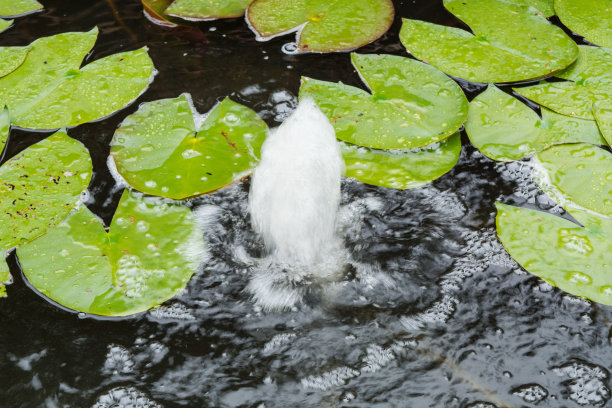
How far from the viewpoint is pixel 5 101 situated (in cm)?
205

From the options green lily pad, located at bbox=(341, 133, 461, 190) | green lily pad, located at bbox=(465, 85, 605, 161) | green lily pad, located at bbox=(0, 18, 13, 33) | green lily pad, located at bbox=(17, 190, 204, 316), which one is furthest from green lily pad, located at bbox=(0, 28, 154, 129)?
green lily pad, located at bbox=(465, 85, 605, 161)

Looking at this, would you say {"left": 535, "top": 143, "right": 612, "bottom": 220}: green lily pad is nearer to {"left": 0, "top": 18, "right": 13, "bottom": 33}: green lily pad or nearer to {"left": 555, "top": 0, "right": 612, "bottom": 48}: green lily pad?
{"left": 555, "top": 0, "right": 612, "bottom": 48}: green lily pad

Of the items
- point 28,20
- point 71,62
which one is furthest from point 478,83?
point 28,20

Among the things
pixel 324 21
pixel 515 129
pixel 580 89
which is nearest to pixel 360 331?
pixel 515 129

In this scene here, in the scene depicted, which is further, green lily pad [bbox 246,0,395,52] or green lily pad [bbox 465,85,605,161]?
green lily pad [bbox 246,0,395,52]

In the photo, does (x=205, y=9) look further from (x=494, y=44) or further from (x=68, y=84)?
(x=494, y=44)

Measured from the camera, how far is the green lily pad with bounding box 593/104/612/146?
1.90m

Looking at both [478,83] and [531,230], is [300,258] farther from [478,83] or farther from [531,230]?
[478,83]

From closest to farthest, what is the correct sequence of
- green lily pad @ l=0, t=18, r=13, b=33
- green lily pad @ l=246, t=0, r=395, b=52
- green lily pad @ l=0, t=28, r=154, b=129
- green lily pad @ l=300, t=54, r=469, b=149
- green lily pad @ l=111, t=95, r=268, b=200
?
green lily pad @ l=111, t=95, r=268, b=200 → green lily pad @ l=300, t=54, r=469, b=149 → green lily pad @ l=0, t=28, r=154, b=129 → green lily pad @ l=246, t=0, r=395, b=52 → green lily pad @ l=0, t=18, r=13, b=33

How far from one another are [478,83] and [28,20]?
6.54 feet

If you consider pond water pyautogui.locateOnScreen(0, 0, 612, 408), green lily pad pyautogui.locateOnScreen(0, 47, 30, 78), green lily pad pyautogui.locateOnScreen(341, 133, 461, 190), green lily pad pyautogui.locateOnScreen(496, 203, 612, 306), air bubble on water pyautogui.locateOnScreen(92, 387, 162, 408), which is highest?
green lily pad pyautogui.locateOnScreen(0, 47, 30, 78)

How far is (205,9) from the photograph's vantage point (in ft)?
8.05

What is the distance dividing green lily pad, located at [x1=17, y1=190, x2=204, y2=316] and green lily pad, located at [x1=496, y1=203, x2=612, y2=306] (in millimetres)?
920

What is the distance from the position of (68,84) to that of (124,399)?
4.28ft
